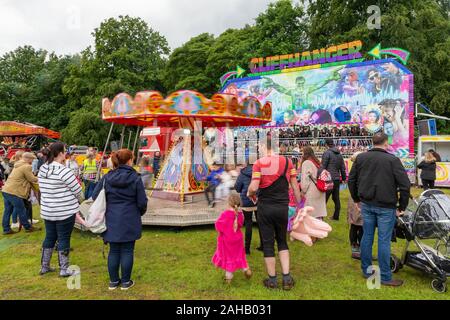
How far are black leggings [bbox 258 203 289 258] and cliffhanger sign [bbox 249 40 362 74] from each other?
15431 mm

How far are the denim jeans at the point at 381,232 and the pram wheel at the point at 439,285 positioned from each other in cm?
43

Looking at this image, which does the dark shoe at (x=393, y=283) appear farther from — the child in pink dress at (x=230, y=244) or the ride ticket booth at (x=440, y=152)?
the ride ticket booth at (x=440, y=152)

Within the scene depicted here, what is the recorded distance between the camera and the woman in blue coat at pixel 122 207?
3.77 metres

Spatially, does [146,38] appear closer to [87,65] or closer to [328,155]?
[87,65]

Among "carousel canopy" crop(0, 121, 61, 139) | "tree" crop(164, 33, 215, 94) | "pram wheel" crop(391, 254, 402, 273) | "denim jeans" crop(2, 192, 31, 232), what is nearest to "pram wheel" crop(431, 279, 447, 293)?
"pram wheel" crop(391, 254, 402, 273)

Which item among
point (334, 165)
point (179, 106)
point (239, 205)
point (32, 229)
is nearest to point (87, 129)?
point (32, 229)

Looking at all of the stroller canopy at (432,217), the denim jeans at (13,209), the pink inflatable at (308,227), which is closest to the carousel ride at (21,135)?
the denim jeans at (13,209)

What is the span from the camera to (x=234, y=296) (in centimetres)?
383

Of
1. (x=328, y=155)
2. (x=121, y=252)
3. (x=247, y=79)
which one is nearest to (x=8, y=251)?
(x=121, y=252)

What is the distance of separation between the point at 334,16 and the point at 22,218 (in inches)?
947

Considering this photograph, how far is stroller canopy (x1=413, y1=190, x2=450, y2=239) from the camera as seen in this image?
13.0 feet

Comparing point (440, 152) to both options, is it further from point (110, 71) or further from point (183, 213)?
point (110, 71)

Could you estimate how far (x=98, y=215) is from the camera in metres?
3.79
